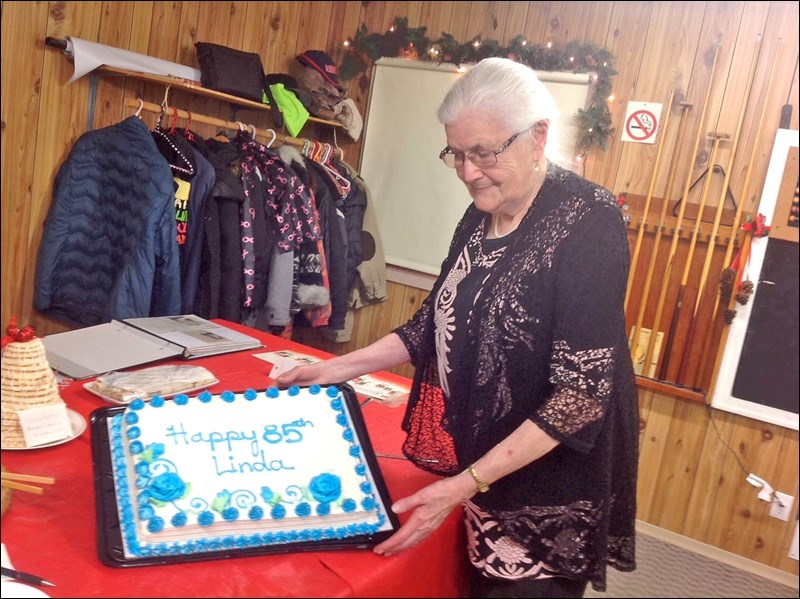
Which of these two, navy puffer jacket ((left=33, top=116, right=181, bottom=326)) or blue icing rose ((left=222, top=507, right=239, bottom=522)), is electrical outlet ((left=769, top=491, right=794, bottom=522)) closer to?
blue icing rose ((left=222, top=507, right=239, bottom=522))

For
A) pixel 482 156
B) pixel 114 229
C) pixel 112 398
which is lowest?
pixel 112 398

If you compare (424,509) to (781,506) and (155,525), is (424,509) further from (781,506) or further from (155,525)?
(781,506)

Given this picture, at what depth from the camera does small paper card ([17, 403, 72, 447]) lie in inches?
29.9

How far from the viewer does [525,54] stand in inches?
55.6

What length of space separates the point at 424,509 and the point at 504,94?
46 cm

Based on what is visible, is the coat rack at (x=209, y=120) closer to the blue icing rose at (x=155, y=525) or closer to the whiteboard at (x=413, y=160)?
the whiteboard at (x=413, y=160)

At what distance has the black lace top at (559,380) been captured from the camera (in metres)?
0.69

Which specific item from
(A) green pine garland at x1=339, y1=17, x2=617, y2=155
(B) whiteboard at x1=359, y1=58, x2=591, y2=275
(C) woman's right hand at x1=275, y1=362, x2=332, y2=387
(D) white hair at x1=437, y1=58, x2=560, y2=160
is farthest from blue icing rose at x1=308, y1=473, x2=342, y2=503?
(A) green pine garland at x1=339, y1=17, x2=617, y2=155

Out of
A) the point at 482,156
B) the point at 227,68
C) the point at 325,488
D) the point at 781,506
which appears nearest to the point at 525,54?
the point at 482,156

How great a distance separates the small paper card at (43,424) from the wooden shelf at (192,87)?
3.72 feet

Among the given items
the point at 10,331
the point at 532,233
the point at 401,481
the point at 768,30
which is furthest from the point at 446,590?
the point at 768,30

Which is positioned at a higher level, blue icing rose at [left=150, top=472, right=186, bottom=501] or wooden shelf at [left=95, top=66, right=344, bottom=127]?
wooden shelf at [left=95, top=66, right=344, bottom=127]

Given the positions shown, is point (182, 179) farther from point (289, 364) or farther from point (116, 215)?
point (289, 364)

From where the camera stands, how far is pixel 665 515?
1868 millimetres
